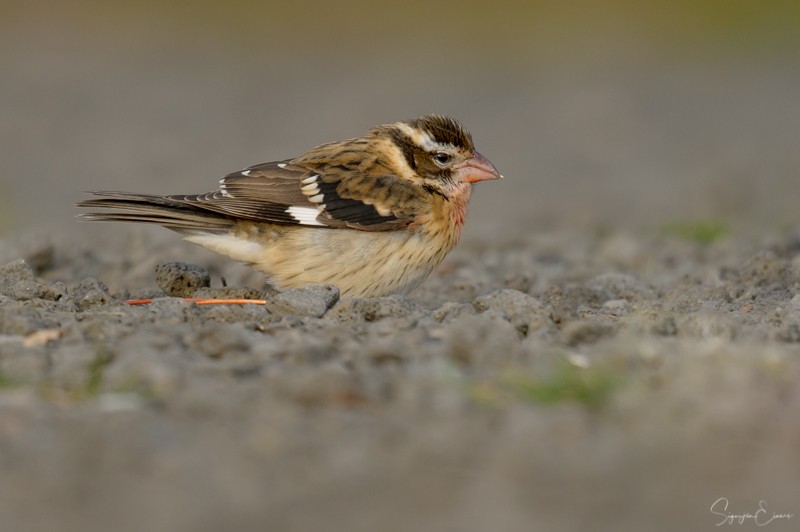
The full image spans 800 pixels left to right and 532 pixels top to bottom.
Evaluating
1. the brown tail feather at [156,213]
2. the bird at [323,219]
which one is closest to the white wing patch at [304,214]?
the bird at [323,219]

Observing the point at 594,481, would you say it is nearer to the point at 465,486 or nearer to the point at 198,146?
the point at 465,486

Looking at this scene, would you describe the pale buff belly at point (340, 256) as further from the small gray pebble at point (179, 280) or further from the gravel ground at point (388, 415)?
the gravel ground at point (388, 415)

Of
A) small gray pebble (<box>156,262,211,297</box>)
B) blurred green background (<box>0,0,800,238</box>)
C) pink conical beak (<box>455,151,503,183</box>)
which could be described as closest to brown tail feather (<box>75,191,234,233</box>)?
small gray pebble (<box>156,262,211,297</box>)

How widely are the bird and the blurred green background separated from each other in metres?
3.86

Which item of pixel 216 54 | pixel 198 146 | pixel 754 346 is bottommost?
pixel 754 346

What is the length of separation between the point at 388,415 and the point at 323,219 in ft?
10.5

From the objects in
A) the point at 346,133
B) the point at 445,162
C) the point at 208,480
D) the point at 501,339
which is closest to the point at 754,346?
the point at 501,339

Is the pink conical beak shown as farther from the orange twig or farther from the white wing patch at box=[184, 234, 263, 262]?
the orange twig

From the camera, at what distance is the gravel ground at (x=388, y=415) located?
3926 millimetres

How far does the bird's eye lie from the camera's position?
8352 millimetres

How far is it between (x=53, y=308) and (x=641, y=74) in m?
17.9

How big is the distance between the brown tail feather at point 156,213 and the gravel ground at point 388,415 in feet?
2.35

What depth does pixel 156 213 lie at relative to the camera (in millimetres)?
7598

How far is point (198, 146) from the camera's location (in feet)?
61.0
